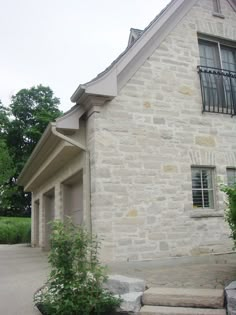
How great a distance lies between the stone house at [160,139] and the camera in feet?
22.1

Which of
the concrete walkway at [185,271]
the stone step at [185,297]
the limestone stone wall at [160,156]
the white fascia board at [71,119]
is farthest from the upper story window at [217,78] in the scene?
the stone step at [185,297]

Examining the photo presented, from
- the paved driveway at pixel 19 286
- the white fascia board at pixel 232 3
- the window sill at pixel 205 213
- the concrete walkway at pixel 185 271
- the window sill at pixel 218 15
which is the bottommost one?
the paved driveway at pixel 19 286

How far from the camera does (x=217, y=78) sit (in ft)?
27.7

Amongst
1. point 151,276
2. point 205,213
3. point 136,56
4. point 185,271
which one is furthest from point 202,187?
point 136,56

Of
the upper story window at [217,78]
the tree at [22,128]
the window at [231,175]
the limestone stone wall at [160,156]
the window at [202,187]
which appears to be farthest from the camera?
the tree at [22,128]

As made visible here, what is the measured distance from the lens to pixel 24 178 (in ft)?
45.9

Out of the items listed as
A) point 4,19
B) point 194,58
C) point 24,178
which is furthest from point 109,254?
point 24,178

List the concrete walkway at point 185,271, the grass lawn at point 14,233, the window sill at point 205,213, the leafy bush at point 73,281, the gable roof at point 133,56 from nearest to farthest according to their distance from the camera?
the leafy bush at point 73,281 → the concrete walkway at point 185,271 → the gable roof at point 133,56 → the window sill at point 205,213 → the grass lawn at point 14,233

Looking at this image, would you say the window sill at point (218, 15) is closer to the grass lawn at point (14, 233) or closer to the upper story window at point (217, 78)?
the upper story window at point (217, 78)

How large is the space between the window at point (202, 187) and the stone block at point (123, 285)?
354cm

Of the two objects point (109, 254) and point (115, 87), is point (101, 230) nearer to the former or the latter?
point (109, 254)

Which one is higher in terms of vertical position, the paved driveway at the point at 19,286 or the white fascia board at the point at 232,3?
the white fascia board at the point at 232,3

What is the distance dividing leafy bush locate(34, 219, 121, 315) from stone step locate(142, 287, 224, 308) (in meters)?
0.46

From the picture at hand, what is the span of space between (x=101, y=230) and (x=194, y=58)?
4859mm
